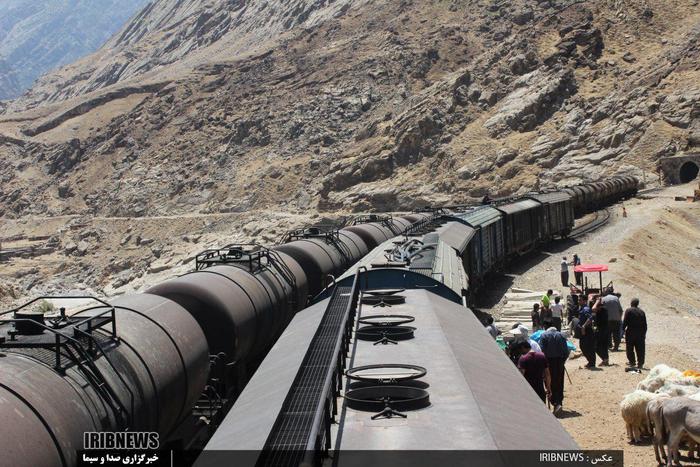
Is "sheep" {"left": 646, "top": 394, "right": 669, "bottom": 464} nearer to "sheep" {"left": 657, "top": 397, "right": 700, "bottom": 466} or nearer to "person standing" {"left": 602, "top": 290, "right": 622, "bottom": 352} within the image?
"sheep" {"left": 657, "top": 397, "right": 700, "bottom": 466}

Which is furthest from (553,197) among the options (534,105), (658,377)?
(534,105)

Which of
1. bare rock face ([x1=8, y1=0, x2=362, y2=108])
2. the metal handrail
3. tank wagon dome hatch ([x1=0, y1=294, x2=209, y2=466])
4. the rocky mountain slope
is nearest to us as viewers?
the metal handrail

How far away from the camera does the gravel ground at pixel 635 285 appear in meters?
13.5

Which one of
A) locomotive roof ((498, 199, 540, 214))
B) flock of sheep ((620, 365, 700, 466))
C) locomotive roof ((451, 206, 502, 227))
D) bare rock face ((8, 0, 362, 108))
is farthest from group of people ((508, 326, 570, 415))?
bare rock face ((8, 0, 362, 108))

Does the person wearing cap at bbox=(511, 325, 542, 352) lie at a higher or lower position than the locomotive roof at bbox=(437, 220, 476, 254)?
lower

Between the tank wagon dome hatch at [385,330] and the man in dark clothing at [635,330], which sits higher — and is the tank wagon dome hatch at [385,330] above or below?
above

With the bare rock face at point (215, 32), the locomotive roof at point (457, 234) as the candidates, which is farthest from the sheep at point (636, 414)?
the bare rock face at point (215, 32)

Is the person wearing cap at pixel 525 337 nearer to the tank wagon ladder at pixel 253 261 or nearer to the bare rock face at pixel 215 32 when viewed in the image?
the tank wagon ladder at pixel 253 261

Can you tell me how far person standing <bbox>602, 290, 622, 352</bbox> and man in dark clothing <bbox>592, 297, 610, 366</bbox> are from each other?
311 millimetres

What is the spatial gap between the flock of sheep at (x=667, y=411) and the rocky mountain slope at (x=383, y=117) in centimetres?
5856

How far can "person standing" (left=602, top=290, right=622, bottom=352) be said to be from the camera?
58.6ft

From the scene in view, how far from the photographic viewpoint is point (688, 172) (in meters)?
67.0

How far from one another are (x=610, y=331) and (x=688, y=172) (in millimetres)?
54427

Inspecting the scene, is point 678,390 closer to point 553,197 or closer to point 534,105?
point 553,197
